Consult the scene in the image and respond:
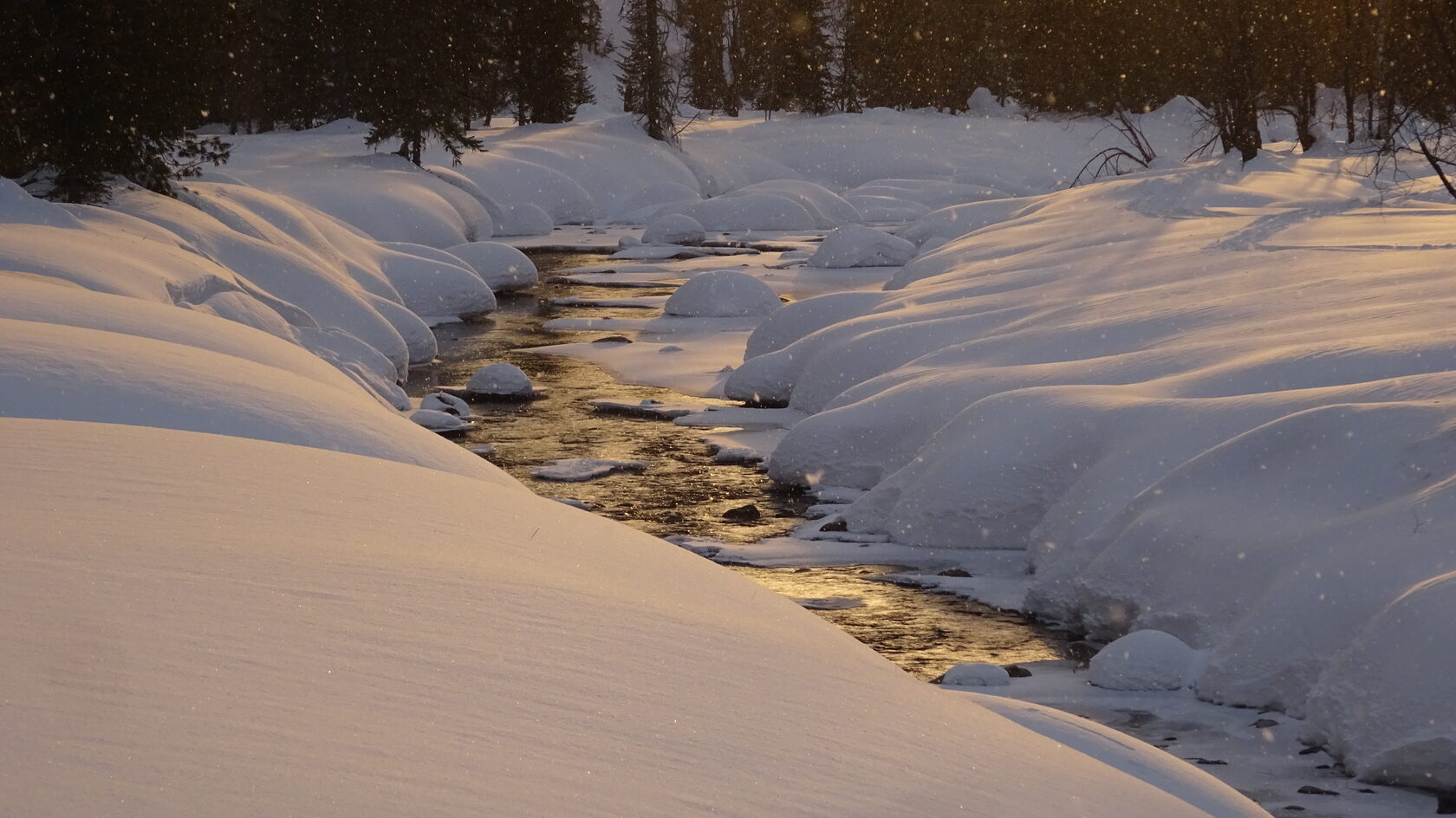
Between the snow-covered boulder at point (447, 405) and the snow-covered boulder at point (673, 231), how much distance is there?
14.2 metres

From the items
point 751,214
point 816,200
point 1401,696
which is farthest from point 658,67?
point 1401,696

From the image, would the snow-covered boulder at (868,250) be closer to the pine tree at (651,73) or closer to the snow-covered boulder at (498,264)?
the snow-covered boulder at (498,264)

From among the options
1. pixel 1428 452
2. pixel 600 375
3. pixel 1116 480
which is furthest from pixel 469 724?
pixel 600 375

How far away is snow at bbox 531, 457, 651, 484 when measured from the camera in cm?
901

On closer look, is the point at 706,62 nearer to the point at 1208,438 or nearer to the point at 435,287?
the point at 435,287

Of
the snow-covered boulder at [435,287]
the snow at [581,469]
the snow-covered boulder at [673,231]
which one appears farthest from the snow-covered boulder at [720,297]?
the snow-covered boulder at [673,231]

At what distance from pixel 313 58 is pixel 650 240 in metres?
15.9

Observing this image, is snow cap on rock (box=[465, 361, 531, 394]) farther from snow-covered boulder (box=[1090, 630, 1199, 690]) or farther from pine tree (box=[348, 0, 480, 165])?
pine tree (box=[348, 0, 480, 165])

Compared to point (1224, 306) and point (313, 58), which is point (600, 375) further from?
point (313, 58)

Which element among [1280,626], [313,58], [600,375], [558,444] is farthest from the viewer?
[313,58]

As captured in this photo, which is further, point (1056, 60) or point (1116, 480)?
point (1056, 60)

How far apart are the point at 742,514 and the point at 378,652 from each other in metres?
5.92

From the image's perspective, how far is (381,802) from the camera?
175 centimetres

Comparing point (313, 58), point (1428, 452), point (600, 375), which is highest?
point (313, 58)
